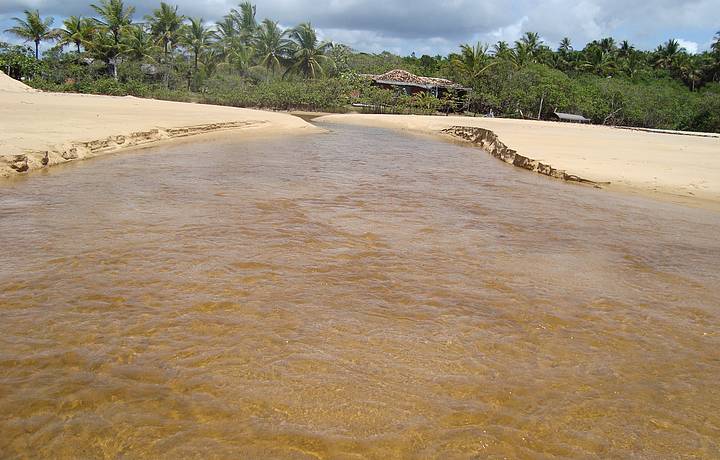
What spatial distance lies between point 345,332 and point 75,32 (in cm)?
4529

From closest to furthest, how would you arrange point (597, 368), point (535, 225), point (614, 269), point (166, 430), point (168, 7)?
point (166, 430)
point (597, 368)
point (614, 269)
point (535, 225)
point (168, 7)

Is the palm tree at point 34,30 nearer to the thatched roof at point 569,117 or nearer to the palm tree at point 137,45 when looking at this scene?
the palm tree at point 137,45

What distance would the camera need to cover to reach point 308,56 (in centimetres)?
5094

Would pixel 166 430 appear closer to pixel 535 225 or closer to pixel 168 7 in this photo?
pixel 535 225

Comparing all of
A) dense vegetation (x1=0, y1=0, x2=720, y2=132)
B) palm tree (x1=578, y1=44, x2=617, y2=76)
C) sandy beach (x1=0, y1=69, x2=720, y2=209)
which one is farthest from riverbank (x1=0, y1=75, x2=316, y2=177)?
palm tree (x1=578, y1=44, x2=617, y2=76)

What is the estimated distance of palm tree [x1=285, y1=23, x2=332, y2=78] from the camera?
5044cm

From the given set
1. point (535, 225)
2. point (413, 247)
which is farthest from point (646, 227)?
point (413, 247)

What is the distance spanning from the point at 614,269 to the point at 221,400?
4.67 meters

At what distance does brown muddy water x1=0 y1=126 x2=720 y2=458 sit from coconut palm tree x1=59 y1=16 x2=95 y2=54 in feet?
125

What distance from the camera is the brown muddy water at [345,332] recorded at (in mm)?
2727

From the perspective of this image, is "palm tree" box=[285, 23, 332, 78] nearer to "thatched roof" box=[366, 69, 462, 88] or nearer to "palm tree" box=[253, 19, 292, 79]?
"palm tree" box=[253, 19, 292, 79]

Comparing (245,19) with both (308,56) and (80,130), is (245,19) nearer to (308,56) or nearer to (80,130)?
(308,56)

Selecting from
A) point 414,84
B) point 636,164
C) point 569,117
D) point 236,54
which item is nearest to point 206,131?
point 636,164

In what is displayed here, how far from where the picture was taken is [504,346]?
148 inches
